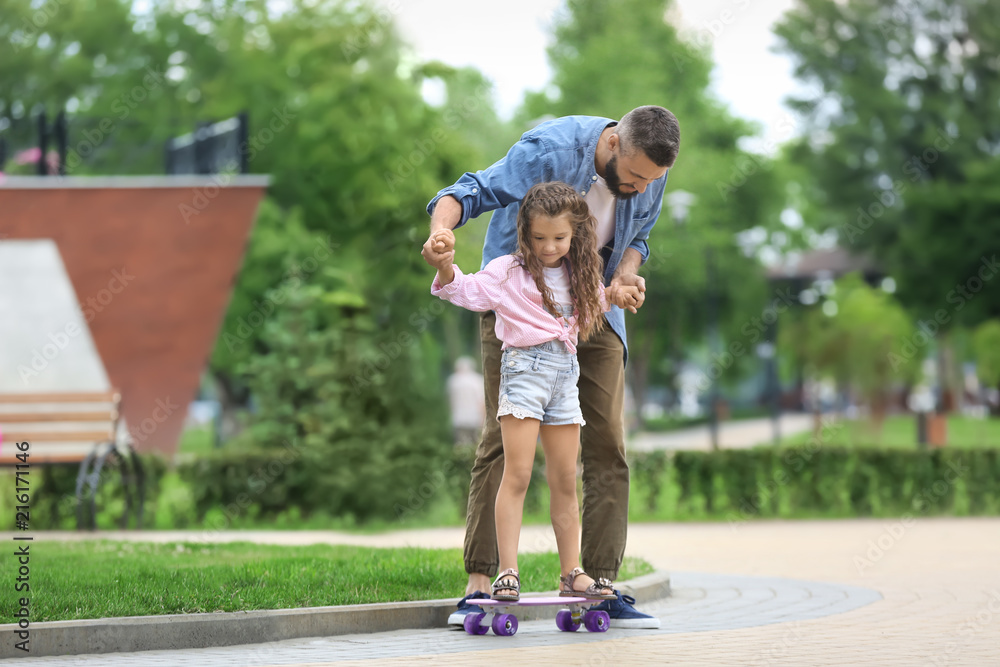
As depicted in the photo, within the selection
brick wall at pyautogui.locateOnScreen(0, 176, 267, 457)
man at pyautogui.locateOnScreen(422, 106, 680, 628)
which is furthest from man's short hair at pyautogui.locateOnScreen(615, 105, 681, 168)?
brick wall at pyautogui.locateOnScreen(0, 176, 267, 457)

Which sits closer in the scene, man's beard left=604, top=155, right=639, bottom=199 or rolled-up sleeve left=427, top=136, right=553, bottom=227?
rolled-up sleeve left=427, top=136, right=553, bottom=227

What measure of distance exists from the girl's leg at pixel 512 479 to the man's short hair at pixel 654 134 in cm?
114

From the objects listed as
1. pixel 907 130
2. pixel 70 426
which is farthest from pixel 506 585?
pixel 907 130

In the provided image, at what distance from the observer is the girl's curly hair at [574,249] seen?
5.15 metres

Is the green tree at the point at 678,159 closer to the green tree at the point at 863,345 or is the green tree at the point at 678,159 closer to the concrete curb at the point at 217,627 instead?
the green tree at the point at 863,345

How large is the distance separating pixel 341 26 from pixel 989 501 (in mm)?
16063

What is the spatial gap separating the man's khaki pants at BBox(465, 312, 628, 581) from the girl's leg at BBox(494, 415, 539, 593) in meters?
0.20

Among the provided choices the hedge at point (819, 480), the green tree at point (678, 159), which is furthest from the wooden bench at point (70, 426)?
the green tree at point (678, 159)

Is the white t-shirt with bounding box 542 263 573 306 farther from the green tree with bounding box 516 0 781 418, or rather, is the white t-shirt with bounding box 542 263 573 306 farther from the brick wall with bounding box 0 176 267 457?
the green tree with bounding box 516 0 781 418

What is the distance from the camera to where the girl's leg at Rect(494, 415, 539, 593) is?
521 centimetres

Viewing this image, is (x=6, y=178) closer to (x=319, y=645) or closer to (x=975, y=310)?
(x=319, y=645)

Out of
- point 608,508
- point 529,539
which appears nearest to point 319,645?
point 608,508

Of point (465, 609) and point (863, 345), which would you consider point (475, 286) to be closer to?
point (465, 609)

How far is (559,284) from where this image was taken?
525cm
